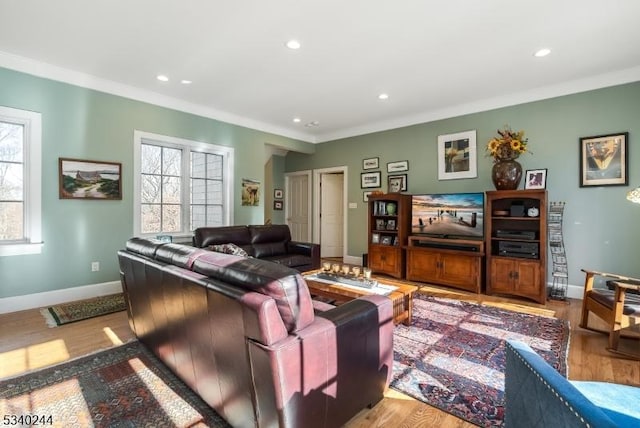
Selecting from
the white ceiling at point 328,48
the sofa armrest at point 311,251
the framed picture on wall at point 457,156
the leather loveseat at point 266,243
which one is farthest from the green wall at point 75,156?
the framed picture on wall at point 457,156

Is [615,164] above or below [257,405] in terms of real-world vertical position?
above

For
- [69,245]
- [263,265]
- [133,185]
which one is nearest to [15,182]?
[69,245]

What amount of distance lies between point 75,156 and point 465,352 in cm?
466

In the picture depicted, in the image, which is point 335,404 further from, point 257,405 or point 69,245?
point 69,245

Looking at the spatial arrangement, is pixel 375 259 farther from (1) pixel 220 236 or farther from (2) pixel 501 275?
(1) pixel 220 236

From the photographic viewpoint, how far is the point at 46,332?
2.78 meters

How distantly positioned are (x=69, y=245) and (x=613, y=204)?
6546 millimetres

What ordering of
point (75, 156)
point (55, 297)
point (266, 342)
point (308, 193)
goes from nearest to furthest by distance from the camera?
point (266, 342) → point (55, 297) → point (75, 156) → point (308, 193)

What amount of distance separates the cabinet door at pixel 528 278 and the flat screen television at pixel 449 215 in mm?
625

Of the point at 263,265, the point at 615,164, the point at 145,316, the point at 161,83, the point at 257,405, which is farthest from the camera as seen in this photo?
the point at 161,83

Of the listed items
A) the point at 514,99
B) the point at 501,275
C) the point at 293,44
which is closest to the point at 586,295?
the point at 501,275

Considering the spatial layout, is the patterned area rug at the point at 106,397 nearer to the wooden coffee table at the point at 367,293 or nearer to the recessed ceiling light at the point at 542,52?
the wooden coffee table at the point at 367,293

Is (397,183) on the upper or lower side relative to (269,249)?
Result: upper

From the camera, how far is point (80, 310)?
131 inches
